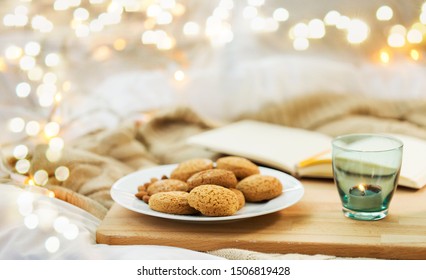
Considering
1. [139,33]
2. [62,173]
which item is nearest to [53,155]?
[62,173]

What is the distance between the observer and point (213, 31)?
5.62ft

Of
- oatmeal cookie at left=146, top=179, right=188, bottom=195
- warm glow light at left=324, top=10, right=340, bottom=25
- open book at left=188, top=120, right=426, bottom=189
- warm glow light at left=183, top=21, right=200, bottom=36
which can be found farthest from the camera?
warm glow light at left=183, top=21, right=200, bottom=36

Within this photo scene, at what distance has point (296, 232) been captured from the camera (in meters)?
0.93

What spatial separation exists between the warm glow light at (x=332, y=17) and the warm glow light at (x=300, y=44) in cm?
7

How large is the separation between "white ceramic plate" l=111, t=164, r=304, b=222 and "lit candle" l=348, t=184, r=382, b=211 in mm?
A: 81

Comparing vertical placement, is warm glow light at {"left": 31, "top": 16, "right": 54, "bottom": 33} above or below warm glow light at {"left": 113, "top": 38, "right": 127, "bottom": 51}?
above

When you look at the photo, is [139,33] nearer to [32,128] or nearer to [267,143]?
[32,128]

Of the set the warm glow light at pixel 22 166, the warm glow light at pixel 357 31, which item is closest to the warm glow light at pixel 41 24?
the warm glow light at pixel 22 166

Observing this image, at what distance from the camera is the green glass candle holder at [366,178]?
3.10 ft

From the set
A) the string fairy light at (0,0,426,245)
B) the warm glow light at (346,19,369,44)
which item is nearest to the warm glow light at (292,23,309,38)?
the string fairy light at (0,0,426,245)

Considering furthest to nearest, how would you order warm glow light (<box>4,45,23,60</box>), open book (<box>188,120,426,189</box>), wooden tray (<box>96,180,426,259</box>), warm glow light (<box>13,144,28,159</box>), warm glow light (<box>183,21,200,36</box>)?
1. warm glow light (<box>183,21,200,36</box>)
2. warm glow light (<box>4,45,23,60</box>)
3. warm glow light (<box>13,144,28,159</box>)
4. open book (<box>188,120,426,189</box>)
5. wooden tray (<box>96,180,426,259</box>)

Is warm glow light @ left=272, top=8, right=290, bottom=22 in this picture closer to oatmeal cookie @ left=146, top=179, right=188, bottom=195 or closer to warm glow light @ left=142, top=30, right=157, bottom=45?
warm glow light @ left=142, top=30, right=157, bottom=45

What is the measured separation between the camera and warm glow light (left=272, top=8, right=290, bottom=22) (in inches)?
65.3

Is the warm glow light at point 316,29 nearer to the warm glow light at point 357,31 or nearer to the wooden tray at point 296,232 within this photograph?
the warm glow light at point 357,31
